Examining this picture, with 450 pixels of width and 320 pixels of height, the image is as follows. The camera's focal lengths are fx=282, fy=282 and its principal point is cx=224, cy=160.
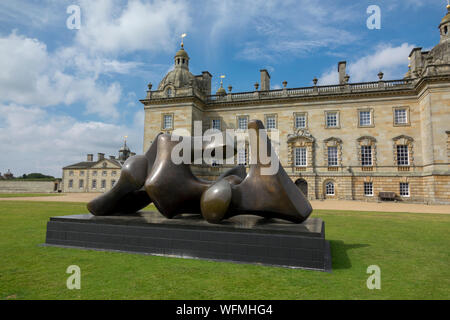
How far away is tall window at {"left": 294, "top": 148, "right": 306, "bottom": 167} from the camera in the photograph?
104 ft

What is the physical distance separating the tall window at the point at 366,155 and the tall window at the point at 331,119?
152 inches

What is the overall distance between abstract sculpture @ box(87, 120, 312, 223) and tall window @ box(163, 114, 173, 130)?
85.8 ft

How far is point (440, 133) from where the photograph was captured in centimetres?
2567

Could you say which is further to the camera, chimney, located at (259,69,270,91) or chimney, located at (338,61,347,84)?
chimney, located at (259,69,270,91)

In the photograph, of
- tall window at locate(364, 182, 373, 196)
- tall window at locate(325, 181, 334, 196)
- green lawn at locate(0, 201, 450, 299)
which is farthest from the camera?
tall window at locate(325, 181, 334, 196)

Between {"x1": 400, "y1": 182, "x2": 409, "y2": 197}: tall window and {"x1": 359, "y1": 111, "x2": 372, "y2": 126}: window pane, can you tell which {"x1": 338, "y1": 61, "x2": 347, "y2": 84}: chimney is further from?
{"x1": 400, "y1": 182, "x2": 409, "y2": 197}: tall window

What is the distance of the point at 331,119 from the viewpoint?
31.1m

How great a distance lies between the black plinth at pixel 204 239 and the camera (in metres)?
5.58
